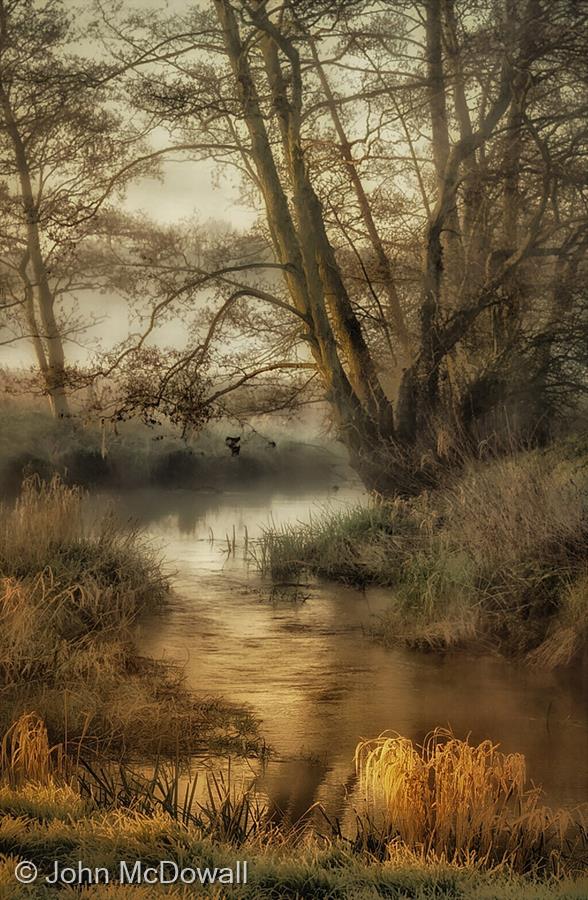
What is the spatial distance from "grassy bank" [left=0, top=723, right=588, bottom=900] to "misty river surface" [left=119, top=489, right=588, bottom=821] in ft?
2.82

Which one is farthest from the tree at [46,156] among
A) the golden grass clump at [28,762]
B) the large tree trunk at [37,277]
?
the golden grass clump at [28,762]

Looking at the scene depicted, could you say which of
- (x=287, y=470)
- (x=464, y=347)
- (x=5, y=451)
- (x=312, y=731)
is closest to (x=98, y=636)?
(x=312, y=731)

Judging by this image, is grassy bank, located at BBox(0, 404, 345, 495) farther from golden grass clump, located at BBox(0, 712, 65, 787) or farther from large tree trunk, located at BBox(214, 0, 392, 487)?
golden grass clump, located at BBox(0, 712, 65, 787)

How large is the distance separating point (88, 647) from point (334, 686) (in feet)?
7.48

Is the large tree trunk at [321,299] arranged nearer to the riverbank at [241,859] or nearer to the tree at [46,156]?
the tree at [46,156]

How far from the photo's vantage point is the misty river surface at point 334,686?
762 centimetres

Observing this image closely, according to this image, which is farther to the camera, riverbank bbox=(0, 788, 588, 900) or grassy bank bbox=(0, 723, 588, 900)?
grassy bank bbox=(0, 723, 588, 900)

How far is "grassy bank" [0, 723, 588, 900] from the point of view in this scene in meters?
4.65

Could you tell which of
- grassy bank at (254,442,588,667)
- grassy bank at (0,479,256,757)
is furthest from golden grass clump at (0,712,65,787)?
grassy bank at (254,442,588,667)

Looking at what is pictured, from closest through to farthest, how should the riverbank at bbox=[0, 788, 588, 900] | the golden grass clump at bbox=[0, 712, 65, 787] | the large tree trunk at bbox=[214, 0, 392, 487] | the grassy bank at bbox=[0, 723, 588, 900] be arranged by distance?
1. the riverbank at bbox=[0, 788, 588, 900]
2. the grassy bank at bbox=[0, 723, 588, 900]
3. the golden grass clump at bbox=[0, 712, 65, 787]
4. the large tree trunk at bbox=[214, 0, 392, 487]

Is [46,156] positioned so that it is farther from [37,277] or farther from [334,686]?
[334,686]

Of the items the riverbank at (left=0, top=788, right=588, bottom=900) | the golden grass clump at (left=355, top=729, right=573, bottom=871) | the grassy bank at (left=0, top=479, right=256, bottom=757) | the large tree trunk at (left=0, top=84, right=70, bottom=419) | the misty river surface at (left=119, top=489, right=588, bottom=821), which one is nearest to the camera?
the riverbank at (left=0, top=788, right=588, bottom=900)

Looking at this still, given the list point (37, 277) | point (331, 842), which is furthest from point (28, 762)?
point (37, 277)

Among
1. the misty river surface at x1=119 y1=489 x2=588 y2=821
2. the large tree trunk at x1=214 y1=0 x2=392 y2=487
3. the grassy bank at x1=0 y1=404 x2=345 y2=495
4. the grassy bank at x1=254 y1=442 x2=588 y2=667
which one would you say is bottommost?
the misty river surface at x1=119 y1=489 x2=588 y2=821
